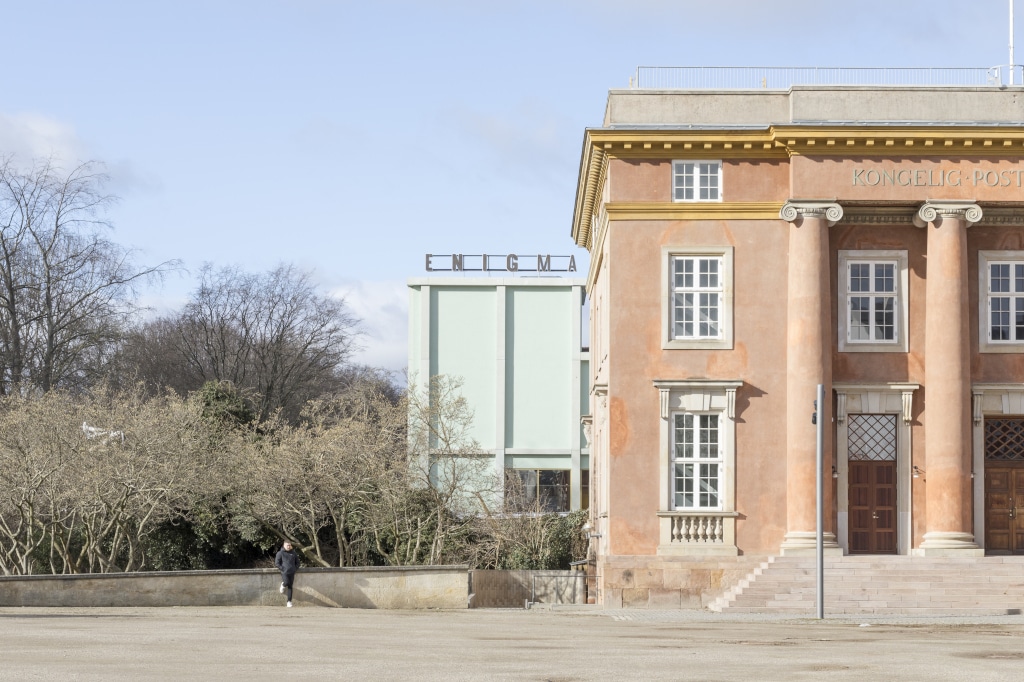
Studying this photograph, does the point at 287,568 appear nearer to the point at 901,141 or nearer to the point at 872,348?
the point at 872,348

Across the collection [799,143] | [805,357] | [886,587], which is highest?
[799,143]

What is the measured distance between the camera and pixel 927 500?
33062 mm

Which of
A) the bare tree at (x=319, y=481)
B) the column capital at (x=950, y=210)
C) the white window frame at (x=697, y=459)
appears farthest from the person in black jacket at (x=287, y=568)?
the column capital at (x=950, y=210)

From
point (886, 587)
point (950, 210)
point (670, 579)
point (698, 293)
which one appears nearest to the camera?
point (886, 587)

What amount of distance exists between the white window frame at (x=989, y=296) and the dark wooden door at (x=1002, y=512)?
2.69 m

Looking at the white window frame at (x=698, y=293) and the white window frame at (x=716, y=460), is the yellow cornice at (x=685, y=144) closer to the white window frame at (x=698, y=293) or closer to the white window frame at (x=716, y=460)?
the white window frame at (x=698, y=293)

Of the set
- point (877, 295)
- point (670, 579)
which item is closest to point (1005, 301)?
point (877, 295)

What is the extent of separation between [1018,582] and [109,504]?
21.1 meters

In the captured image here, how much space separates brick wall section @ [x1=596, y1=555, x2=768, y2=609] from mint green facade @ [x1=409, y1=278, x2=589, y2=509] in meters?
27.3

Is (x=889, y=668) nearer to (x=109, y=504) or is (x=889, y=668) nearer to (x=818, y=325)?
(x=818, y=325)

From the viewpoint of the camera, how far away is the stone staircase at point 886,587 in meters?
30.5

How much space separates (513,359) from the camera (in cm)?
6112

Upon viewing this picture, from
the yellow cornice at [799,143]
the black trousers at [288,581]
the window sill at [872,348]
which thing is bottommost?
the black trousers at [288,581]

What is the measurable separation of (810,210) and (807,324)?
2.55 m
